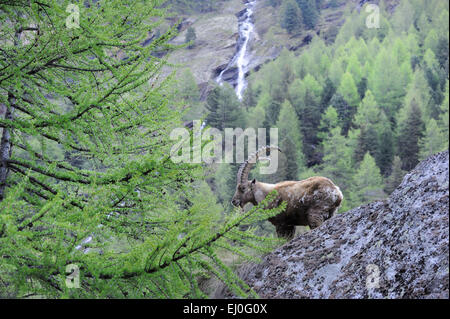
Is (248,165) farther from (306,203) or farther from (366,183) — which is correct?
(366,183)

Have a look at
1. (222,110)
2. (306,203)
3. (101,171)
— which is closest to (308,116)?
(222,110)

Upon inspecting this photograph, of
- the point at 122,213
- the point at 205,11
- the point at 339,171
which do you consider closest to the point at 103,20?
the point at 122,213

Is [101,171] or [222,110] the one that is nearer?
[101,171]

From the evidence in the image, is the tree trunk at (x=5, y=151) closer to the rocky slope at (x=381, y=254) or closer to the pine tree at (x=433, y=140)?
the rocky slope at (x=381, y=254)

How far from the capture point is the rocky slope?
2.38 m

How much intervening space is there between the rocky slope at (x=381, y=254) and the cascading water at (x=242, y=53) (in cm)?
7713

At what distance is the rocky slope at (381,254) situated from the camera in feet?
7.79

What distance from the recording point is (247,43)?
317 feet

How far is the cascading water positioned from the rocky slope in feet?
253

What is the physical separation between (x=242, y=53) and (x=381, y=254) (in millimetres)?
95700

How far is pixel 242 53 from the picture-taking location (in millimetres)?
94688

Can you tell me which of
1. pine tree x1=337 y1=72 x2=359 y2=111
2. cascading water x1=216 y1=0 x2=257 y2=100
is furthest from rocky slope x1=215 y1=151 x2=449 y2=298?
cascading water x1=216 y1=0 x2=257 y2=100

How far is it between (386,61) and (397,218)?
61.5 meters

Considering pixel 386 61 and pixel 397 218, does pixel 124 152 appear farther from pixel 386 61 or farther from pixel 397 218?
pixel 386 61
